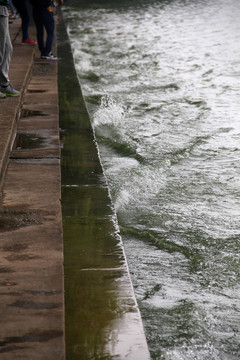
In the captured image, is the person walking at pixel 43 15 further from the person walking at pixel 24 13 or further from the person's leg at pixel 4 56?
the person's leg at pixel 4 56

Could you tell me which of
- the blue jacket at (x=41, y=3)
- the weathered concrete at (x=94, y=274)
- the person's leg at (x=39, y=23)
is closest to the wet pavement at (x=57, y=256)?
the weathered concrete at (x=94, y=274)

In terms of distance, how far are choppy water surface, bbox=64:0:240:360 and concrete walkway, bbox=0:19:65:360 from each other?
1.79 ft

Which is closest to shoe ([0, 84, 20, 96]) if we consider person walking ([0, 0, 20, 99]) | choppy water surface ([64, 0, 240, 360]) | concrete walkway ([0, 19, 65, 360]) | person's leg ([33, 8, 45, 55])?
person walking ([0, 0, 20, 99])

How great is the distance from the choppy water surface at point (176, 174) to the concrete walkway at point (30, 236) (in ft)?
1.79

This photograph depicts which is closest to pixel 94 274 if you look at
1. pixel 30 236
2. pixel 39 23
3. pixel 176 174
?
pixel 30 236

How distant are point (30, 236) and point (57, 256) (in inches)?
13.0

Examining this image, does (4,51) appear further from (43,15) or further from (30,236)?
(43,15)

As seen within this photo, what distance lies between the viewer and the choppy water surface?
3266mm

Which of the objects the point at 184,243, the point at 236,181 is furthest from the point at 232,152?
the point at 184,243

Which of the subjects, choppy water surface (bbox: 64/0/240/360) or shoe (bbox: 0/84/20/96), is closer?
choppy water surface (bbox: 64/0/240/360)

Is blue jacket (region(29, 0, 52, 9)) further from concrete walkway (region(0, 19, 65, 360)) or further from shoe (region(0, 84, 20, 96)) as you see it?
shoe (region(0, 84, 20, 96))

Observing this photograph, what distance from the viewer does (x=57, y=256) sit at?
3346mm

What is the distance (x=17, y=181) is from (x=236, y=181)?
1.99 meters

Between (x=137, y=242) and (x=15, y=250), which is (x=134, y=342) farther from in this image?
(x=137, y=242)
